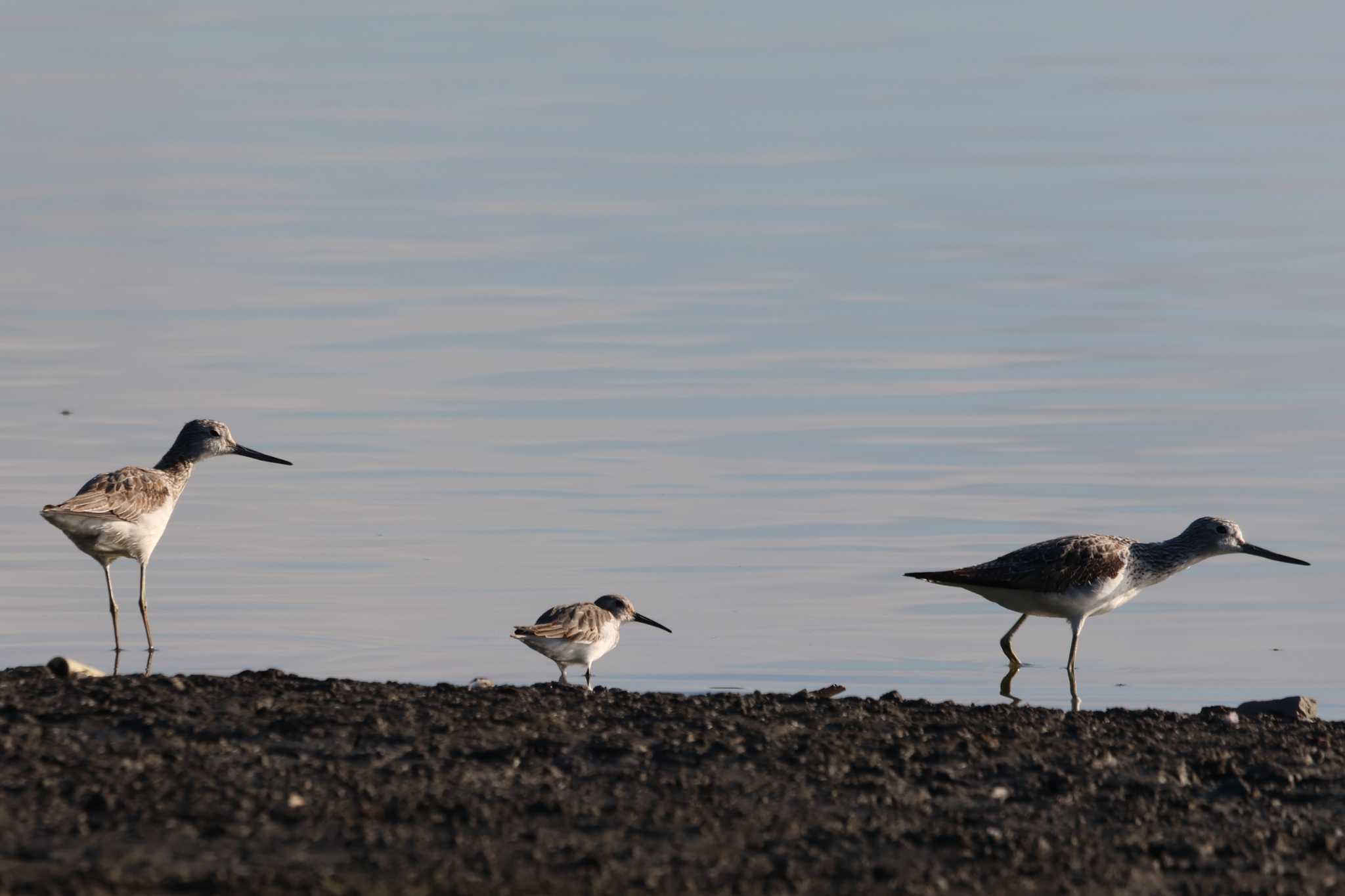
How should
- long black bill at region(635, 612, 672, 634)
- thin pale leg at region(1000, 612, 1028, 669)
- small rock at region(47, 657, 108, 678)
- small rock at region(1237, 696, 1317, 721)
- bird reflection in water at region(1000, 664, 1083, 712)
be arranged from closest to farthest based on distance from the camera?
small rock at region(47, 657, 108, 678) < small rock at region(1237, 696, 1317, 721) < bird reflection in water at region(1000, 664, 1083, 712) < thin pale leg at region(1000, 612, 1028, 669) < long black bill at region(635, 612, 672, 634)

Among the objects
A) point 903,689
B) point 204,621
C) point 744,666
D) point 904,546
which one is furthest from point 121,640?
point 904,546

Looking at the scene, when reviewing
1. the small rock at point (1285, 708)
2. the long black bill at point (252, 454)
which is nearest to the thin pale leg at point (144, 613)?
the long black bill at point (252, 454)

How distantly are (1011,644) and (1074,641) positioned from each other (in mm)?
770

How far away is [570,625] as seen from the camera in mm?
15242

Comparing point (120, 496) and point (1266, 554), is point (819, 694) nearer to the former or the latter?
point (120, 496)

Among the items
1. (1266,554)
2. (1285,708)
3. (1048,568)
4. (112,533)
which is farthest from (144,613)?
(1266,554)

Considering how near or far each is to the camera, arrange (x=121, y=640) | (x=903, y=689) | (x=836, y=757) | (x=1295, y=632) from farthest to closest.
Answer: (x=1295, y=632) < (x=121, y=640) < (x=903, y=689) < (x=836, y=757)

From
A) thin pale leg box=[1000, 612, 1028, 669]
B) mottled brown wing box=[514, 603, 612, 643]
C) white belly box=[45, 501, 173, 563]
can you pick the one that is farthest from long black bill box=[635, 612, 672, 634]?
white belly box=[45, 501, 173, 563]

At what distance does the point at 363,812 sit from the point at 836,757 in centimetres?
259

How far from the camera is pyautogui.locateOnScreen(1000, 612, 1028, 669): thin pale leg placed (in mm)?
17000

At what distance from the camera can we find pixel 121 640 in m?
16.7

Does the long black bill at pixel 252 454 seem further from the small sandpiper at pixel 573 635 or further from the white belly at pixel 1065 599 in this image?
the white belly at pixel 1065 599

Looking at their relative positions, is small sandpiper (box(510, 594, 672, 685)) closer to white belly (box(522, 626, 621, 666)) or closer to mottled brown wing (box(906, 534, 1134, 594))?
white belly (box(522, 626, 621, 666))

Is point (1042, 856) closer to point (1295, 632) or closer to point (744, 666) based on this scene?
point (744, 666)
